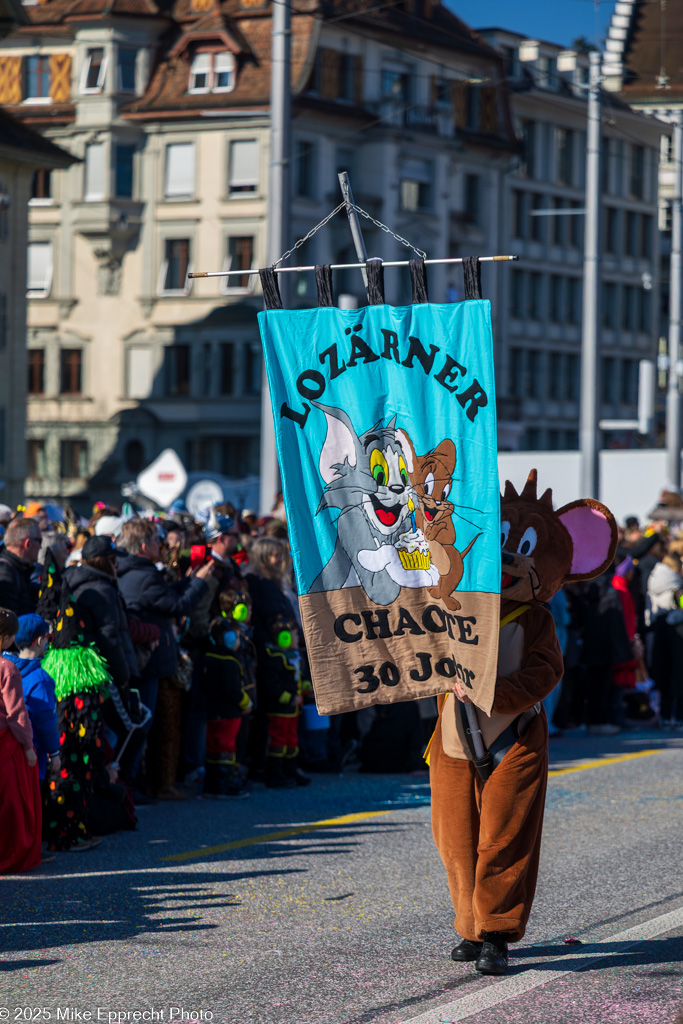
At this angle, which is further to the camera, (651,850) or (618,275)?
(618,275)

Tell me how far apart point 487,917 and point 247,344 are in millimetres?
46995

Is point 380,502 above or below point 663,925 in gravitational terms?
above

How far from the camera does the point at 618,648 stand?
48.6 feet

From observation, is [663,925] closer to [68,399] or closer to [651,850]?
[651,850]

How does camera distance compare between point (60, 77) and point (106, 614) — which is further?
point (60, 77)

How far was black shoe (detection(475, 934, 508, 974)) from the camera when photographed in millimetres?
6227

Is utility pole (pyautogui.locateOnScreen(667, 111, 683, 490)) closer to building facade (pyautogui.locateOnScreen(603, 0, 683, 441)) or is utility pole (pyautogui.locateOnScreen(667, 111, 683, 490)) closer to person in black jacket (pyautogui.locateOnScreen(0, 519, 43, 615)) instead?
building facade (pyautogui.locateOnScreen(603, 0, 683, 441))

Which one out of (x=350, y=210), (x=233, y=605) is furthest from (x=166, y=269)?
(x=350, y=210)

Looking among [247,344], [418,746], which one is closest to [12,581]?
[418,746]

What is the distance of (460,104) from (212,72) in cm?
1106

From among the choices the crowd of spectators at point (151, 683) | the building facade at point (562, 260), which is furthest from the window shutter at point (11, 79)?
the crowd of spectators at point (151, 683)

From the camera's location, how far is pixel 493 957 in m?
6.23

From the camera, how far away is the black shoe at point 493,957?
6227 millimetres

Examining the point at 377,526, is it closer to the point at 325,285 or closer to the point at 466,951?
the point at 325,285
